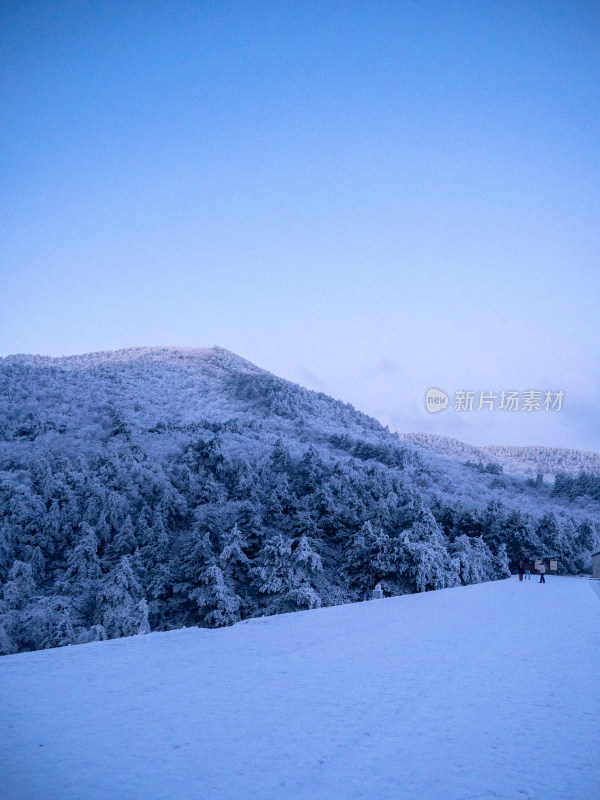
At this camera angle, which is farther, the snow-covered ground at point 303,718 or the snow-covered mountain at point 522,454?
the snow-covered mountain at point 522,454

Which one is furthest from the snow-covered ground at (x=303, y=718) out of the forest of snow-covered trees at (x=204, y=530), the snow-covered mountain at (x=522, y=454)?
the snow-covered mountain at (x=522, y=454)

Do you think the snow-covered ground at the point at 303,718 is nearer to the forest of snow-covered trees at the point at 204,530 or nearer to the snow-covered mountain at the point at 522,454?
the forest of snow-covered trees at the point at 204,530

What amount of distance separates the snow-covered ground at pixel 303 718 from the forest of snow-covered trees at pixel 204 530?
13.0 metres

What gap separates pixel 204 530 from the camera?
81.8 ft

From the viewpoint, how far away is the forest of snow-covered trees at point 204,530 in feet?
67.3

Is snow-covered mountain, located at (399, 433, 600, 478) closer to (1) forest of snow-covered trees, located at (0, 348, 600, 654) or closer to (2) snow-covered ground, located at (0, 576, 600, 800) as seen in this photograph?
(1) forest of snow-covered trees, located at (0, 348, 600, 654)

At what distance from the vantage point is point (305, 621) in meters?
9.65

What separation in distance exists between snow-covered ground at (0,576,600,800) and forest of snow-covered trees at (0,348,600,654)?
13.0 meters

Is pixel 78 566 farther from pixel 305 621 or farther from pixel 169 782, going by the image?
pixel 169 782

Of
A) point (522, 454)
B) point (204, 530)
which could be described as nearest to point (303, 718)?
point (204, 530)

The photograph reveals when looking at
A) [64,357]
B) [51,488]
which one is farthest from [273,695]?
[64,357]

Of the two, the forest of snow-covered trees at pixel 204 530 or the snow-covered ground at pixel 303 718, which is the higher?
the snow-covered ground at pixel 303 718

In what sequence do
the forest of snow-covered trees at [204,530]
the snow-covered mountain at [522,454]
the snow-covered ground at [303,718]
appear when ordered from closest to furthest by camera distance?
the snow-covered ground at [303,718] → the forest of snow-covered trees at [204,530] → the snow-covered mountain at [522,454]

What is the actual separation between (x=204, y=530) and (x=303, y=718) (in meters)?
21.2
